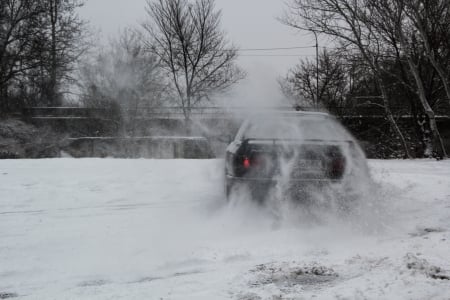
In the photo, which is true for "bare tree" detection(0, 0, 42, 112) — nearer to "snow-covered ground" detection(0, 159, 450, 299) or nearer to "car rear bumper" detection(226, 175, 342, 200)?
"snow-covered ground" detection(0, 159, 450, 299)

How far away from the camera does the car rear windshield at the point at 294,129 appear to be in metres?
5.92

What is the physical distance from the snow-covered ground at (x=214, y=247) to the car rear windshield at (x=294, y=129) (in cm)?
97

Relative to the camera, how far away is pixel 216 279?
3.56m

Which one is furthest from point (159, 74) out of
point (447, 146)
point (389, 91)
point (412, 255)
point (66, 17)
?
point (412, 255)

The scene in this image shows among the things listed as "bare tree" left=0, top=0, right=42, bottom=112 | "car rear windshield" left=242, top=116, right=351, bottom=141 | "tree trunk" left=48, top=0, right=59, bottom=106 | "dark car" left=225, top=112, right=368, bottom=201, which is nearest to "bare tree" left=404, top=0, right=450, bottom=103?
"car rear windshield" left=242, top=116, right=351, bottom=141

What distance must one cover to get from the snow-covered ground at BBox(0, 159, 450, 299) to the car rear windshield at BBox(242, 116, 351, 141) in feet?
3.18

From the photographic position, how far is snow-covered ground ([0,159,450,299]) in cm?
334

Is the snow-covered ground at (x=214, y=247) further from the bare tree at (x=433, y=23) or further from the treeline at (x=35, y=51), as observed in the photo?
the treeline at (x=35, y=51)

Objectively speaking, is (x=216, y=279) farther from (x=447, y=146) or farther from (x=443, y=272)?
(x=447, y=146)

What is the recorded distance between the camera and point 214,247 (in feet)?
14.7

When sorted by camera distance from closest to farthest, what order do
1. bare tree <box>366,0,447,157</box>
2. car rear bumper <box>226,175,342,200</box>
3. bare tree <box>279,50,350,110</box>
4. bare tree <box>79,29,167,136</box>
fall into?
1. car rear bumper <box>226,175,342,200</box>
2. bare tree <box>366,0,447,157</box>
3. bare tree <box>79,29,167,136</box>
4. bare tree <box>279,50,350,110</box>

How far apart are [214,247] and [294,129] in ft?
7.32

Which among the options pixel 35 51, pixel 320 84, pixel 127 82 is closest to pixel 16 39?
pixel 35 51

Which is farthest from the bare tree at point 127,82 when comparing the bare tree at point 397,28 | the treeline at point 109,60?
the bare tree at point 397,28
